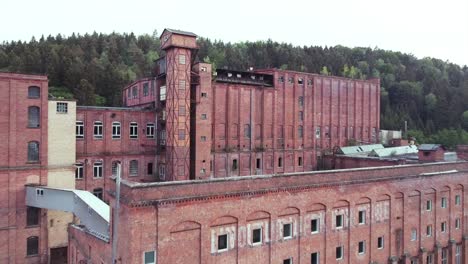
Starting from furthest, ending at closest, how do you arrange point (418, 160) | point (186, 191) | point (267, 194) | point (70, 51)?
point (70, 51) → point (418, 160) → point (267, 194) → point (186, 191)

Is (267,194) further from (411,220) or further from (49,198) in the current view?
(49,198)

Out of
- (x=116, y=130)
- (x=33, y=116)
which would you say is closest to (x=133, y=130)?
(x=116, y=130)

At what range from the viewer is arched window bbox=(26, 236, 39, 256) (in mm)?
27578

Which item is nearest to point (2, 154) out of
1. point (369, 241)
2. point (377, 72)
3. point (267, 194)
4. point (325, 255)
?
point (267, 194)

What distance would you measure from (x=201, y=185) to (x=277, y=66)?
8379cm

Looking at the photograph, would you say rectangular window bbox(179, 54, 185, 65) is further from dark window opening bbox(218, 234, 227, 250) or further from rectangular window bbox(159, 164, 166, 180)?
dark window opening bbox(218, 234, 227, 250)

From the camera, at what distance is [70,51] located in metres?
79.9

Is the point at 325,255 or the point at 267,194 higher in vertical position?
the point at 267,194

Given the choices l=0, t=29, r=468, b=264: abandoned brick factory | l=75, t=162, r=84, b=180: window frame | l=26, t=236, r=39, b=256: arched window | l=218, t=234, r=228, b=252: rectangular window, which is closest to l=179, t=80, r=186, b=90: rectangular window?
l=0, t=29, r=468, b=264: abandoned brick factory

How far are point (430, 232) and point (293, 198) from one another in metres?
15.0

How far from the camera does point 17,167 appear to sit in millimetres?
27359

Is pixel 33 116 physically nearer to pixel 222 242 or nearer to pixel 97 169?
pixel 97 169

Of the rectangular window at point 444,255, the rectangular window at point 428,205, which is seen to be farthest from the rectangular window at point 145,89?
the rectangular window at point 444,255

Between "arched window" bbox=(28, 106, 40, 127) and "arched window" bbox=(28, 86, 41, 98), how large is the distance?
Answer: 898 mm
